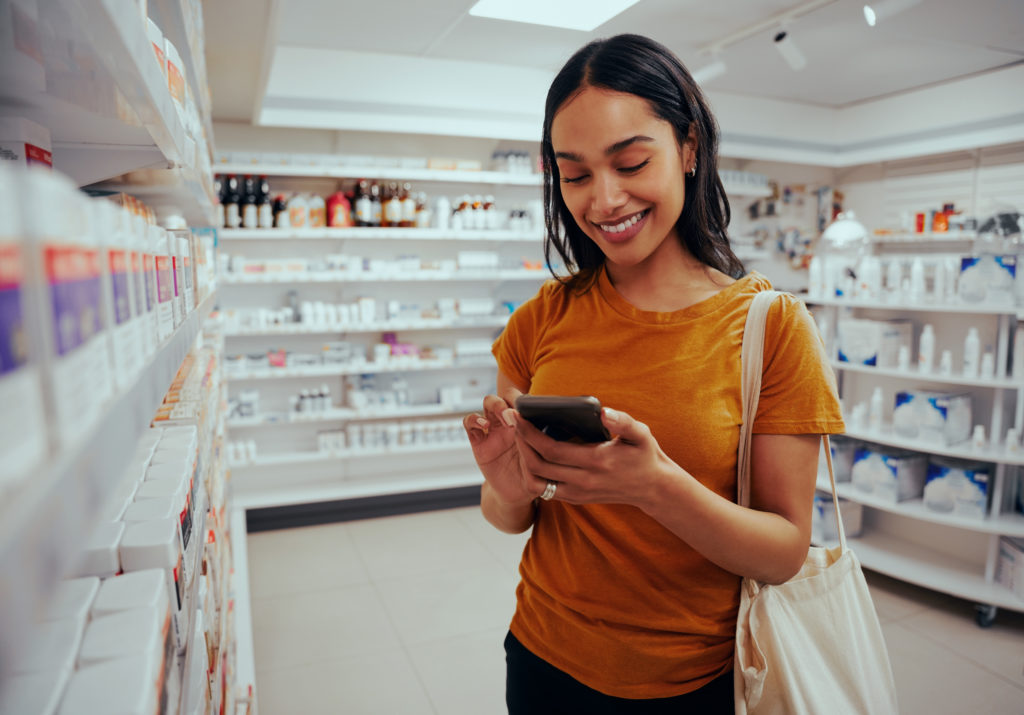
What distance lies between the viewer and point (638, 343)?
1.22 metres

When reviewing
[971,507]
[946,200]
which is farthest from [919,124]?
[971,507]

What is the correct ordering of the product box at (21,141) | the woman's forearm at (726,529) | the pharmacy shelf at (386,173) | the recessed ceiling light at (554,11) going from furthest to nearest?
the pharmacy shelf at (386,173), the recessed ceiling light at (554,11), the woman's forearm at (726,529), the product box at (21,141)

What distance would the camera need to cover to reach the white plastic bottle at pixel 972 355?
3529 mm

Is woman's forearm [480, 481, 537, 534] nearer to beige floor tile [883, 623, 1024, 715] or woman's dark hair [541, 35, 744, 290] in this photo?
woman's dark hair [541, 35, 744, 290]

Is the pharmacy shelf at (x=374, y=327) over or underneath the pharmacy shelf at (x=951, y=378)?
over

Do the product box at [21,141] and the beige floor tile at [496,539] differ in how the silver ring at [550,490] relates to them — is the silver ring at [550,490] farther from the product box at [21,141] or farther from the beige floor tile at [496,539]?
the beige floor tile at [496,539]

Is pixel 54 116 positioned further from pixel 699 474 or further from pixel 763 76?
pixel 763 76

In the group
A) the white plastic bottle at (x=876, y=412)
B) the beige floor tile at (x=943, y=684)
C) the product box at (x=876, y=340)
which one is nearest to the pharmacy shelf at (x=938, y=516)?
the white plastic bottle at (x=876, y=412)

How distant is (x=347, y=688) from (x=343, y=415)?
7.53 feet

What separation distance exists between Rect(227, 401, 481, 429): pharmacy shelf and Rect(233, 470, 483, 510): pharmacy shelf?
497 mm

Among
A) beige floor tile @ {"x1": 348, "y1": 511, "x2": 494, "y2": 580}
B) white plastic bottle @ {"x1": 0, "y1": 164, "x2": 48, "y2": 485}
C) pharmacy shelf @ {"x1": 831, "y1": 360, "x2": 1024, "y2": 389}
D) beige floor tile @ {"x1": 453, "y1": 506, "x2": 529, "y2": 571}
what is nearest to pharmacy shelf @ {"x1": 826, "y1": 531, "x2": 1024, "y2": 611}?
pharmacy shelf @ {"x1": 831, "y1": 360, "x2": 1024, "y2": 389}

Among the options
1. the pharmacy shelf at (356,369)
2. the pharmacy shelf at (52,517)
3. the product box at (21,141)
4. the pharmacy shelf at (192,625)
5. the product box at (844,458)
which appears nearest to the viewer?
the pharmacy shelf at (52,517)

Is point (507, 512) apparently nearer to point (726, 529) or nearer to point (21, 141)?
point (726, 529)

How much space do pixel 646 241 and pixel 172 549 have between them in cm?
88
